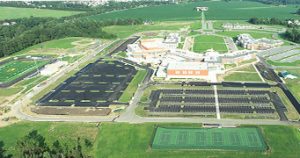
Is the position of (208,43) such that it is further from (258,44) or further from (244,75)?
(244,75)

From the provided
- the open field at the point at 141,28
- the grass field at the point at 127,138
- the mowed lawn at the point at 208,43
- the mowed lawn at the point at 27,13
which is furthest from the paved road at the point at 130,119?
the mowed lawn at the point at 27,13

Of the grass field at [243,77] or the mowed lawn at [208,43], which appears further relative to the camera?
the mowed lawn at [208,43]

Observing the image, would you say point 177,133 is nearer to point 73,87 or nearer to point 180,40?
point 73,87

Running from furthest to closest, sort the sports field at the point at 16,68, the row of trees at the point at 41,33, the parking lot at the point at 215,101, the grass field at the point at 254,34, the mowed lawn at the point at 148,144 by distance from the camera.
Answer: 1. the grass field at the point at 254,34
2. the row of trees at the point at 41,33
3. the sports field at the point at 16,68
4. the parking lot at the point at 215,101
5. the mowed lawn at the point at 148,144

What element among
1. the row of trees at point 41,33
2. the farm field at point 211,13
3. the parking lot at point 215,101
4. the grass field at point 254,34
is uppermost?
the farm field at point 211,13

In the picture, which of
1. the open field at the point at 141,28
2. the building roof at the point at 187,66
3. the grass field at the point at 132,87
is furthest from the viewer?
the open field at the point at 141,28

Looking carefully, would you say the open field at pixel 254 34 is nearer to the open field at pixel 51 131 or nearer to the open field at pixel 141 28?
the open field at pixel 141 28

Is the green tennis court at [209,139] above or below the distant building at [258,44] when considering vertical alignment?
below

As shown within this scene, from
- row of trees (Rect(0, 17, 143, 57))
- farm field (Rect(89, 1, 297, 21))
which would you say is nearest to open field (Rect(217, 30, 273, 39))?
farm field (Rect(89, 1, 297, 21))
